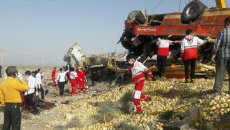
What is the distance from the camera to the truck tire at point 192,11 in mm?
18797

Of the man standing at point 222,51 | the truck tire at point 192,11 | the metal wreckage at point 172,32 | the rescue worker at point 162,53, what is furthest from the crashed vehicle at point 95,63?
the man standing at point 222,51

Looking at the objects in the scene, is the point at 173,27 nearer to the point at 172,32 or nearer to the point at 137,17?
the point at 172,32

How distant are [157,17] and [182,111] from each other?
450 inches

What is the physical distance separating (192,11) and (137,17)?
132 inches

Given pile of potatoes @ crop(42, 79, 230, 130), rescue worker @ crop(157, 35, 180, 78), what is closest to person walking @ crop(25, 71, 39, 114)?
pile of potatoes @ crop(42, 79, 230, 130)

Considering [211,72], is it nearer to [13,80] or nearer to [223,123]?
[223,123]

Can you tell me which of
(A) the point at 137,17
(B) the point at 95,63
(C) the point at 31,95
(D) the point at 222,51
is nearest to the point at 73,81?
(B) the point at 95,63

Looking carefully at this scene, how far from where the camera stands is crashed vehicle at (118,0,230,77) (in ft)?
57.8

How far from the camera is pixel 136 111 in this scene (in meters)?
12.5

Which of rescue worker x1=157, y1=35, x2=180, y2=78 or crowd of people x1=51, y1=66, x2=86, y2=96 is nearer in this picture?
rescue worker x1=157, y1=35, x2=180, y2=78

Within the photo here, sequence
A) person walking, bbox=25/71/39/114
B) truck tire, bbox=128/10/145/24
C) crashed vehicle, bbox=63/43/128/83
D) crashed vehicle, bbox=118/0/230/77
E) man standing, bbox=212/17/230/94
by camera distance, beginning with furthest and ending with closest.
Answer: crashed vehicle, bbox=63/43/128/83 < truck tire, bbox=128/10/145/24 < crashed vehicle, bbox=118/0/230/77 < person walking, bbox=25/71/39/114 < man standing, bbox=212/17/230/94

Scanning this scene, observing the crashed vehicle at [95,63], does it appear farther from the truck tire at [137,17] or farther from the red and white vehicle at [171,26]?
the truck tire at [137,17]

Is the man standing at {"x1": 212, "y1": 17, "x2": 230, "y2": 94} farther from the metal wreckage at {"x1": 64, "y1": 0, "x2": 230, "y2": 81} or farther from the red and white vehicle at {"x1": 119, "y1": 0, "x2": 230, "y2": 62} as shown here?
the red and white vehicle at {"x1": 119, "y1": 0, "x2": 230, "y2": 62}

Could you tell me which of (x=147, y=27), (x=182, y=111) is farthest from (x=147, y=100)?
(x=147, y=27)
